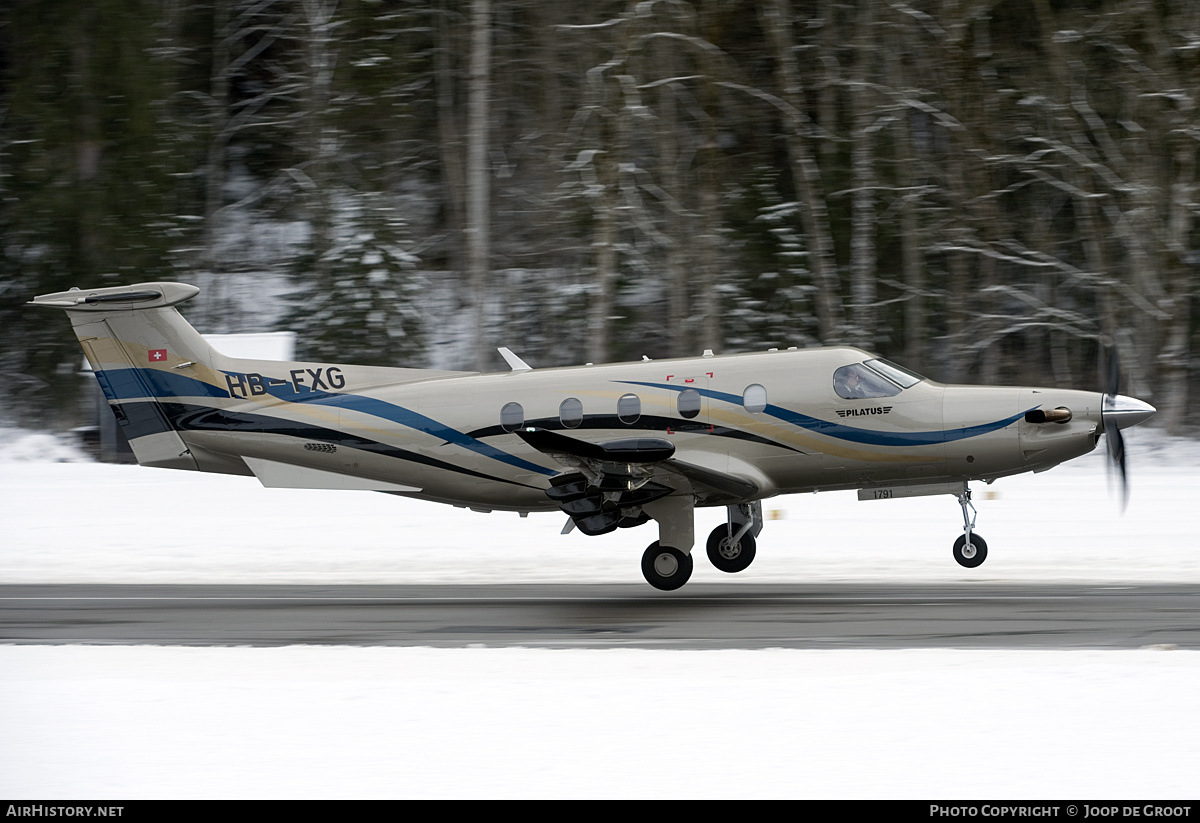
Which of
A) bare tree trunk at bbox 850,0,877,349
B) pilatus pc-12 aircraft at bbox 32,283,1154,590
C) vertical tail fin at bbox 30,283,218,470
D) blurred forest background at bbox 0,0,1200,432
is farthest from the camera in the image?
Result: bare tree trunk at bbox 850,0,877,349

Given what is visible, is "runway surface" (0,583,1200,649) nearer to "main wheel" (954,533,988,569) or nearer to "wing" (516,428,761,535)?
"main wheel" (954,533,988,569)

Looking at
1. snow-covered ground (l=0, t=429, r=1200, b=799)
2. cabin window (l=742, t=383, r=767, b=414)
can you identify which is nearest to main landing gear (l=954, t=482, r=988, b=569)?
snow-covered ground (l=0, t=429, r=1200, b=799)

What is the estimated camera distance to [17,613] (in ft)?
42.7

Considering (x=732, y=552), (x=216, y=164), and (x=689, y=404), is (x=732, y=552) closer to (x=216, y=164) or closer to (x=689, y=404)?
(x=689, y=404)

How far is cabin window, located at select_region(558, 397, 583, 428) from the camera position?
45.8ft

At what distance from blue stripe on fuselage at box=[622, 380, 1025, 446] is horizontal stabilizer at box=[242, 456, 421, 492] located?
13.5ft

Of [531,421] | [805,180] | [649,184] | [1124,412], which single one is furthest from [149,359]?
[805,180]

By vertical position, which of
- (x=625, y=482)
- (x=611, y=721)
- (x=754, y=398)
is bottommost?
(x=625, y=482)

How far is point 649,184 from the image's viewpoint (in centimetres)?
2805

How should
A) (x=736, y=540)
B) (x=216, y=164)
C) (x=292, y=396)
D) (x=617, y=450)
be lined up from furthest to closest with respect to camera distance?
(x=216, y=164)
(x=736, y=540)
(x=292, y=396)
(x=617, y=450)

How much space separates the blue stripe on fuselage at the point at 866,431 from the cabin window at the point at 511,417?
2.13 m

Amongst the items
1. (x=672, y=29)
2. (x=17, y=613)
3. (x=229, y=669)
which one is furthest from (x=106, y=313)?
(x=672, y=29)

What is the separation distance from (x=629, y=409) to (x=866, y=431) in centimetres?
267

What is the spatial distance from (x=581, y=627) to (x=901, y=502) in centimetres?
860
